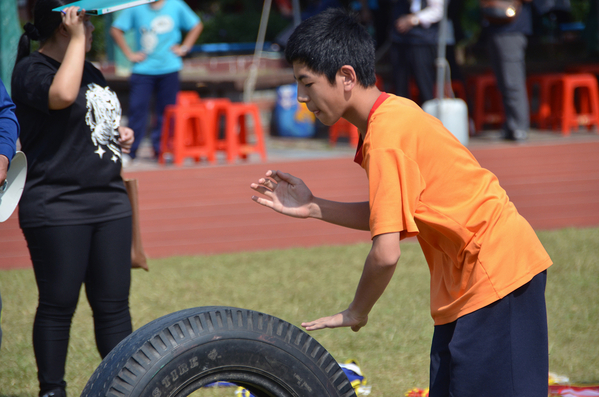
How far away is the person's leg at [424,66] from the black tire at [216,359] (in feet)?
21.5

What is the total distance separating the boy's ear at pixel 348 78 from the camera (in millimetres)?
1806

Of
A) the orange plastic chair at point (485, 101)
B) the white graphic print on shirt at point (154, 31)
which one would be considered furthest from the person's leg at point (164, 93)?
the orange plastic chair at point (485, 101)

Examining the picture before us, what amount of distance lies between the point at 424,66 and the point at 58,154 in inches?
238

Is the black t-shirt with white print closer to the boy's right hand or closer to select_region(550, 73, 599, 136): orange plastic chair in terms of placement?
the boy's right hand

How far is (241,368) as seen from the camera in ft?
5.34

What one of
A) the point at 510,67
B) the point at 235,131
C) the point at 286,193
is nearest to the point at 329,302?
the point at 286,193

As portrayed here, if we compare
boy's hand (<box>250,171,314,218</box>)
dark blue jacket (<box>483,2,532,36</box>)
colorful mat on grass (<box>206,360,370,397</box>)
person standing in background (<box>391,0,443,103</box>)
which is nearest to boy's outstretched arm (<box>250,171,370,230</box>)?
boy's hand (<box>250,171,314,218</box>)

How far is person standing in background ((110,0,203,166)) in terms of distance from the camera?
7160 millimetres

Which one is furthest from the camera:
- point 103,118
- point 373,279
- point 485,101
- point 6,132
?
point 485,101

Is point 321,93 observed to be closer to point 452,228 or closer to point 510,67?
point 452,228

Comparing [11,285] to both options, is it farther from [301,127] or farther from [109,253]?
[301,127]

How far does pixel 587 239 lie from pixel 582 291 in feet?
4.83

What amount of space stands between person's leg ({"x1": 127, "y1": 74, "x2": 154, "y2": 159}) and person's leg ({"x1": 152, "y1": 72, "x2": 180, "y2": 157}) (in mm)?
143

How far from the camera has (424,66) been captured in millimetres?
7809
